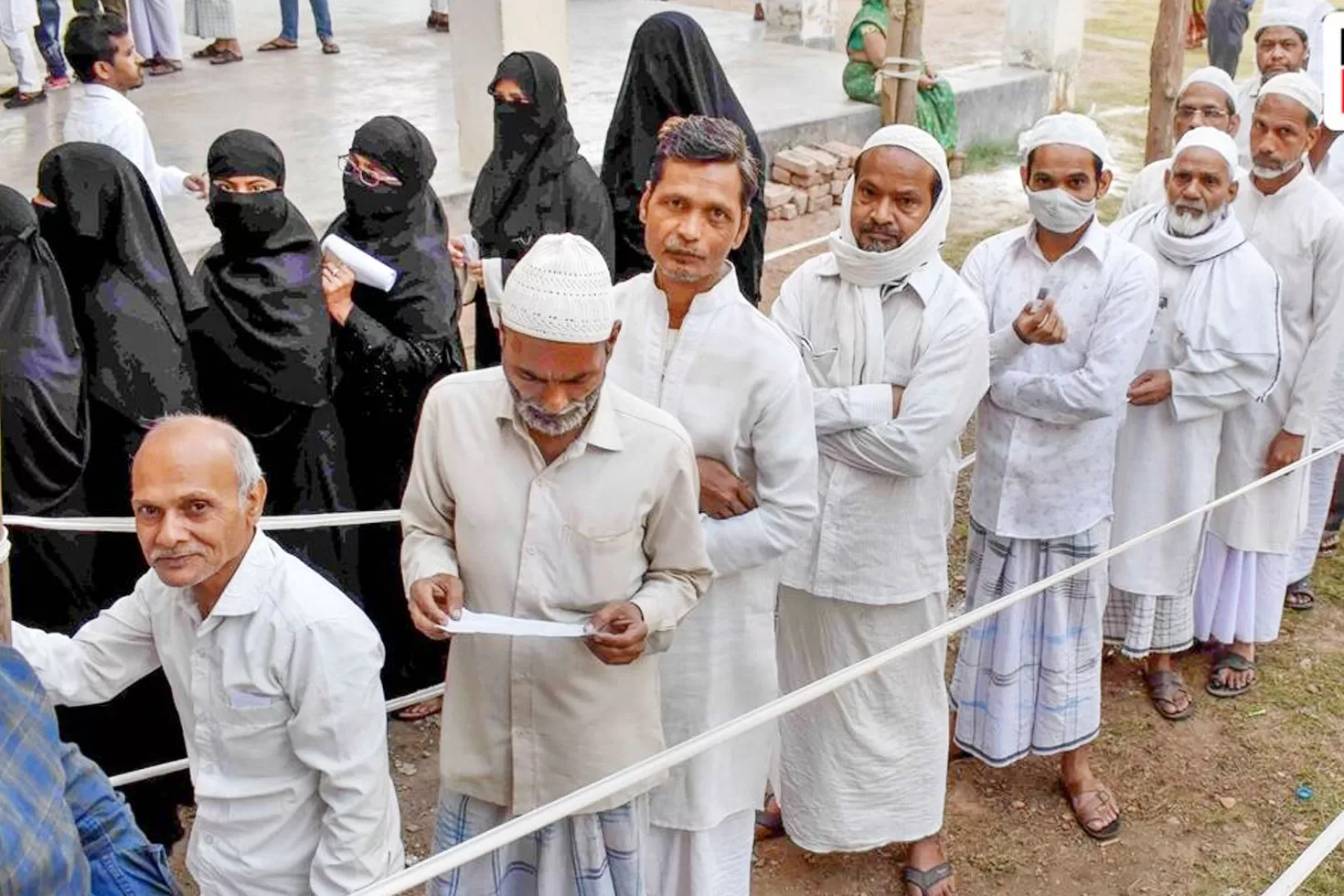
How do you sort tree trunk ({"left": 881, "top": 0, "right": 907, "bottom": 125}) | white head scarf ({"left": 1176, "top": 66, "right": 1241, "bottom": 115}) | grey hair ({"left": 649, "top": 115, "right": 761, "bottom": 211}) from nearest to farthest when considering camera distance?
grey hair ({"left": 649, "top": 115, "right": 761, "bottom": 211})
white head scarf ({"left": 1176, "top": 66, "right": 1241, "bottom": 115})
tree trunk ({"left": 881, "top": 0, "right": 907, "bottom": 125})

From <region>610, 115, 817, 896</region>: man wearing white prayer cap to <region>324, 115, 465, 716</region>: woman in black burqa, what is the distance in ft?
3.53

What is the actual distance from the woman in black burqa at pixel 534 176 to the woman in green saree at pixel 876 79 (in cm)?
611

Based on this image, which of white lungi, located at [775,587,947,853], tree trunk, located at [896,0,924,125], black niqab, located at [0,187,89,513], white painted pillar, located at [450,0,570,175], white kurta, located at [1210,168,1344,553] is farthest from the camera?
white painted pillar, located at [450,0,570,175]

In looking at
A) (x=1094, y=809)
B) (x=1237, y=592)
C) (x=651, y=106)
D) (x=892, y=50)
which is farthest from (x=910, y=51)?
(x=1094, y=809)

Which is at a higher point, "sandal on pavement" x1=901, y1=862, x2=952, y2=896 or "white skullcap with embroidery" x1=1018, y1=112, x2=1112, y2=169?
"white skullcap with embroidery" x1=1018, y1=112, x2=1112, y2=169

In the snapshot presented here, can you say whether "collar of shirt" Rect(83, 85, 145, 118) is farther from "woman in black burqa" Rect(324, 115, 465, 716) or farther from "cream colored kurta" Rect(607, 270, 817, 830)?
"cream colored kurta" Rect(607, 270, 817, 830)

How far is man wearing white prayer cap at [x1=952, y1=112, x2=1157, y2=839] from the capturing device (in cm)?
358

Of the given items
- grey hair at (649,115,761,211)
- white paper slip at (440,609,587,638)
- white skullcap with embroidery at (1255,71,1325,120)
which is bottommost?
white paper slip at (440,609,587,638)

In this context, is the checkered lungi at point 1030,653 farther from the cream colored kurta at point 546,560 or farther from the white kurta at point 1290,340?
the cream colored kurta at point 546,560

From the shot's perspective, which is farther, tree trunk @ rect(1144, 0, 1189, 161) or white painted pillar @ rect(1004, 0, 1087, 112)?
white painted pillar @ rect(1004, 0, 1087, 112)

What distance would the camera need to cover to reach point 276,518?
130 inches

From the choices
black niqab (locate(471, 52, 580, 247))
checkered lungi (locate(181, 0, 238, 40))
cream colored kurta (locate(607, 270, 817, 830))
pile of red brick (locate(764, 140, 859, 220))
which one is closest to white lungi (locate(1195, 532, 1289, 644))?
cream colored kurta (locate(607, 270, 817, 830))

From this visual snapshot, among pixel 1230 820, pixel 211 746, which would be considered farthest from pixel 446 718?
pixel 1230 820

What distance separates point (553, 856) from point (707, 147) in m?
1.34
